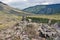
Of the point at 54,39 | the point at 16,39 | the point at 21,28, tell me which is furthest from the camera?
the point at 21,28

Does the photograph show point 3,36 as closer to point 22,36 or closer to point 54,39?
point 22,36

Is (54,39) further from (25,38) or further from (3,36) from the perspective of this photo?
(3,36)

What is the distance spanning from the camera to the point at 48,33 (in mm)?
49438

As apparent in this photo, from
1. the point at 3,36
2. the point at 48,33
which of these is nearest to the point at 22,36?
the point at 3,36

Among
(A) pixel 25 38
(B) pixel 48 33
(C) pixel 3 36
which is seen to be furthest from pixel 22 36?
(B) pixel 48 33

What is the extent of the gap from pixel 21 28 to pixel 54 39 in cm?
922

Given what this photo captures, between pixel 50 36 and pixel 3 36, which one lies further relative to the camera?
pixel 50 36

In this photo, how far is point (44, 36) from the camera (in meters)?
48.9

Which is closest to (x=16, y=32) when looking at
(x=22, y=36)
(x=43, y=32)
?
(x=22, y=36)

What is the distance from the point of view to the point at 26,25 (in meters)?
51.5

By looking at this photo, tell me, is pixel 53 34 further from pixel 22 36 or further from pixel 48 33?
pixel 22 36

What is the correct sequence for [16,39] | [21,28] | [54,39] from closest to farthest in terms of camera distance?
[16,39]
[54,39]
[21,28]

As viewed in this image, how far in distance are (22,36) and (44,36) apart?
653 centimetres

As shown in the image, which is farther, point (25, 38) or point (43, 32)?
point (43, 32)
